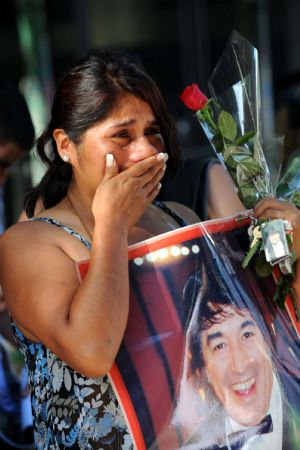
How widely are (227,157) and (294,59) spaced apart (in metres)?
3.10

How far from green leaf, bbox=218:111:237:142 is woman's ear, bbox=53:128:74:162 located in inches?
14.6

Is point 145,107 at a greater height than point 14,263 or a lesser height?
greater

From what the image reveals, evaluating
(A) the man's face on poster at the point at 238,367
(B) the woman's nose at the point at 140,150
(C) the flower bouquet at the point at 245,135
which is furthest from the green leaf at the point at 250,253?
(B) the woman's nose at the point at 140,150

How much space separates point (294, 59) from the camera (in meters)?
4.89

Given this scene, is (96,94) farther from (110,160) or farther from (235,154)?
(235,154)

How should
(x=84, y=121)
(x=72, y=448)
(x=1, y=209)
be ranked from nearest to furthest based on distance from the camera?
(x=72, y=448) → (x=84, y=121) → (x=1, y=209)

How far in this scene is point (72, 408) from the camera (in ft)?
6.09

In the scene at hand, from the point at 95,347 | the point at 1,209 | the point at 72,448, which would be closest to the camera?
the point at 95,347

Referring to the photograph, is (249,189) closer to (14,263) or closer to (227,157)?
(227,157)

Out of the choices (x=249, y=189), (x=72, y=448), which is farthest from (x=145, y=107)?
(x=72, y=448)

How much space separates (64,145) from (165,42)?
11.8 ft

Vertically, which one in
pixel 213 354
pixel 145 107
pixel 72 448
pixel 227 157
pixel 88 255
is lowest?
pixel 72 448

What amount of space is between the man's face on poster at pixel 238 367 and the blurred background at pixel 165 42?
172 cm

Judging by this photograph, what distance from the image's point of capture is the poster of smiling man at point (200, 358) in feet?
5.83
